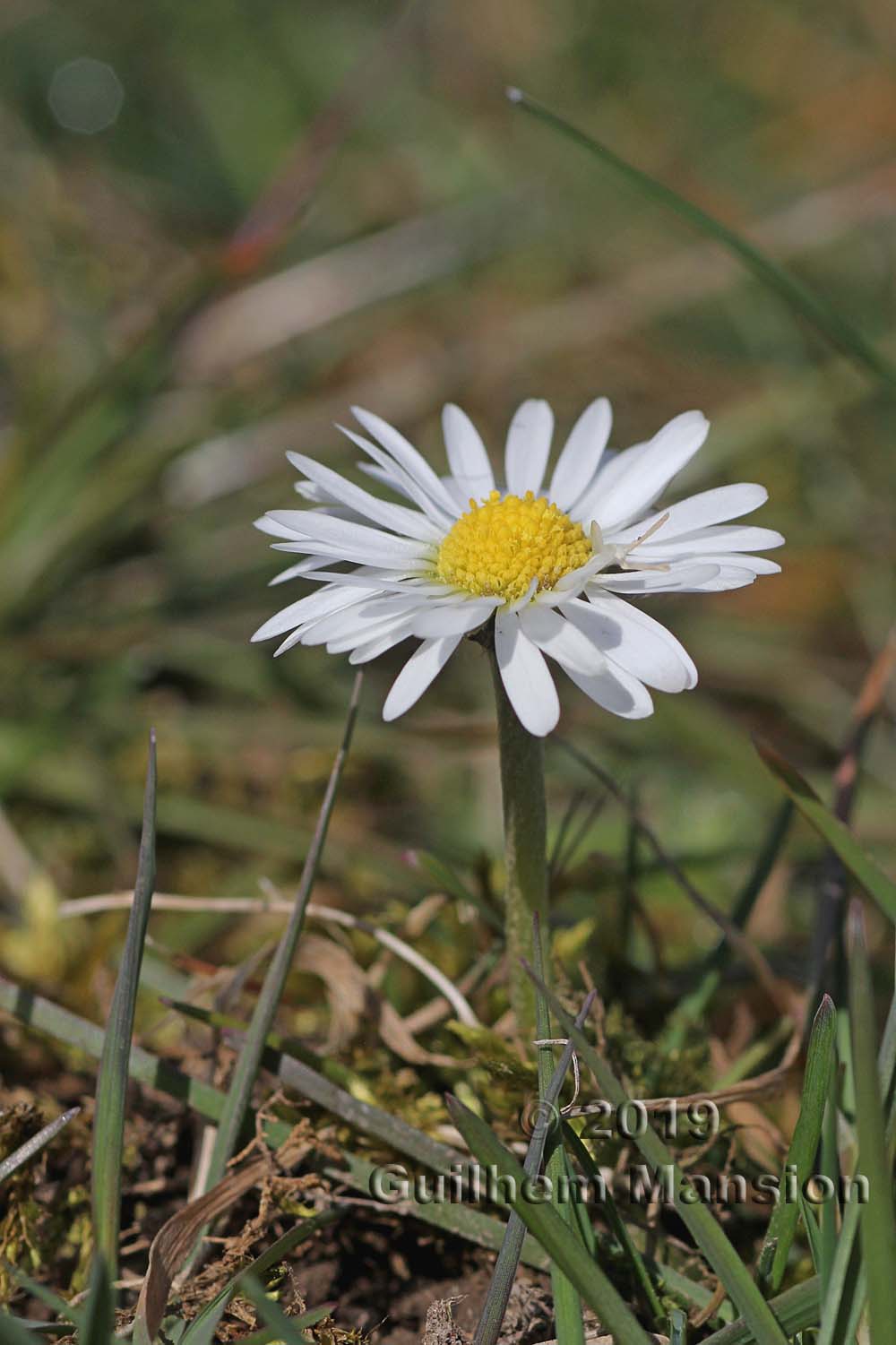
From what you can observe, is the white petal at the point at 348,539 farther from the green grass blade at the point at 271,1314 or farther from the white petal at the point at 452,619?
the green grass blade at the point at 271,1314

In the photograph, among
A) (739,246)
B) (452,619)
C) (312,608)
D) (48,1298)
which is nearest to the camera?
(48,1298)

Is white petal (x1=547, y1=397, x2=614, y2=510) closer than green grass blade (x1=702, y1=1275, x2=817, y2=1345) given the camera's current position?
No

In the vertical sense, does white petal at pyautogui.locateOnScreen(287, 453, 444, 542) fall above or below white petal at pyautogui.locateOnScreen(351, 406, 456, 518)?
below

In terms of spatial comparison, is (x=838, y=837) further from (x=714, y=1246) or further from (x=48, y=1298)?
(x=48, y=1298)

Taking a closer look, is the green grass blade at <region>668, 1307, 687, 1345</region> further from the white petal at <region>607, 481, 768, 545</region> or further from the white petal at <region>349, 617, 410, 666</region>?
the white petal at <region>607, 481, 768, 545</region>

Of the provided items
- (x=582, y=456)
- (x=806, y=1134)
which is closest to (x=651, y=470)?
(x=582, y=456)

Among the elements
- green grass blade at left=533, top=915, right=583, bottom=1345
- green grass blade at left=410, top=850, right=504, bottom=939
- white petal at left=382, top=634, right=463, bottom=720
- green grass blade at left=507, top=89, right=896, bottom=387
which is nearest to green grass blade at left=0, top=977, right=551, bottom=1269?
green grass blade at left=533, top=915, right=583, bottom=1345

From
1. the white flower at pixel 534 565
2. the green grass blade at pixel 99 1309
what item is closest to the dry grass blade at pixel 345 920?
the white flower at pixel 534 565
